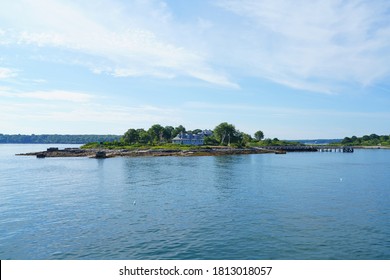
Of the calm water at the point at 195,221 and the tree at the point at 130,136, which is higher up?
the tree at the point at 130,136

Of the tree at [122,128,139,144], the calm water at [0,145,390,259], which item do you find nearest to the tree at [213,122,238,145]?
the tree at [122,128,139,144]

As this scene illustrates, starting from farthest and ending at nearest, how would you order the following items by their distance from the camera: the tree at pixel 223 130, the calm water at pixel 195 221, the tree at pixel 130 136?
the tree at pixel 130 136 < the tree at pixel 223 130 < the calm water at pixel 195 221

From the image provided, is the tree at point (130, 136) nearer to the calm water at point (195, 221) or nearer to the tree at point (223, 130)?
the tree at point (223, 130)

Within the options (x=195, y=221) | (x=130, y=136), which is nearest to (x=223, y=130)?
(x=130, y=136)

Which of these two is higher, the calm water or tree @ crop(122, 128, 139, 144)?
tree @ crop(122, 128, 139, 144)

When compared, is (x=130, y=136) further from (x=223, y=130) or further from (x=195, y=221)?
(x=195, y=221)

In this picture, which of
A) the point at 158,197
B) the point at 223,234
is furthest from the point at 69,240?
the point at 158,197

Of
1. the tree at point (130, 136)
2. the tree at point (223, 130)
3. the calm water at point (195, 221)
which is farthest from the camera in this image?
the tree at point (130, 136)

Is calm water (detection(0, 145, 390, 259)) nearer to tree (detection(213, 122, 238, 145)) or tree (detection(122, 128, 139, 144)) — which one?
tree (detection(213, 122, 238, 145))

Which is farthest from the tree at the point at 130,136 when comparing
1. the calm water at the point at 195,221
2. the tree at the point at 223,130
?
the calm water at the point at 195,221

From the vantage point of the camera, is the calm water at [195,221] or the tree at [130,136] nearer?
the calm water at [195,221]

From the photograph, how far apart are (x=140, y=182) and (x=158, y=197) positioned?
51.5ft

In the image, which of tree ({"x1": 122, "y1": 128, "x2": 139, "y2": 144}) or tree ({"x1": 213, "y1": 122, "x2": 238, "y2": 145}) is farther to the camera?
tree ({"x1": 122, "y1": 128, "x2": 139, "y2": 144})

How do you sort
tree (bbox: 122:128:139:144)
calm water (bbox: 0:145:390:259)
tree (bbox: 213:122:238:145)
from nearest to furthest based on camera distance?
calm water (bbox: 0:145:390:259)
tree (bbox: 213:122:238:145)
tree (bbox: 122:128:139:144)
